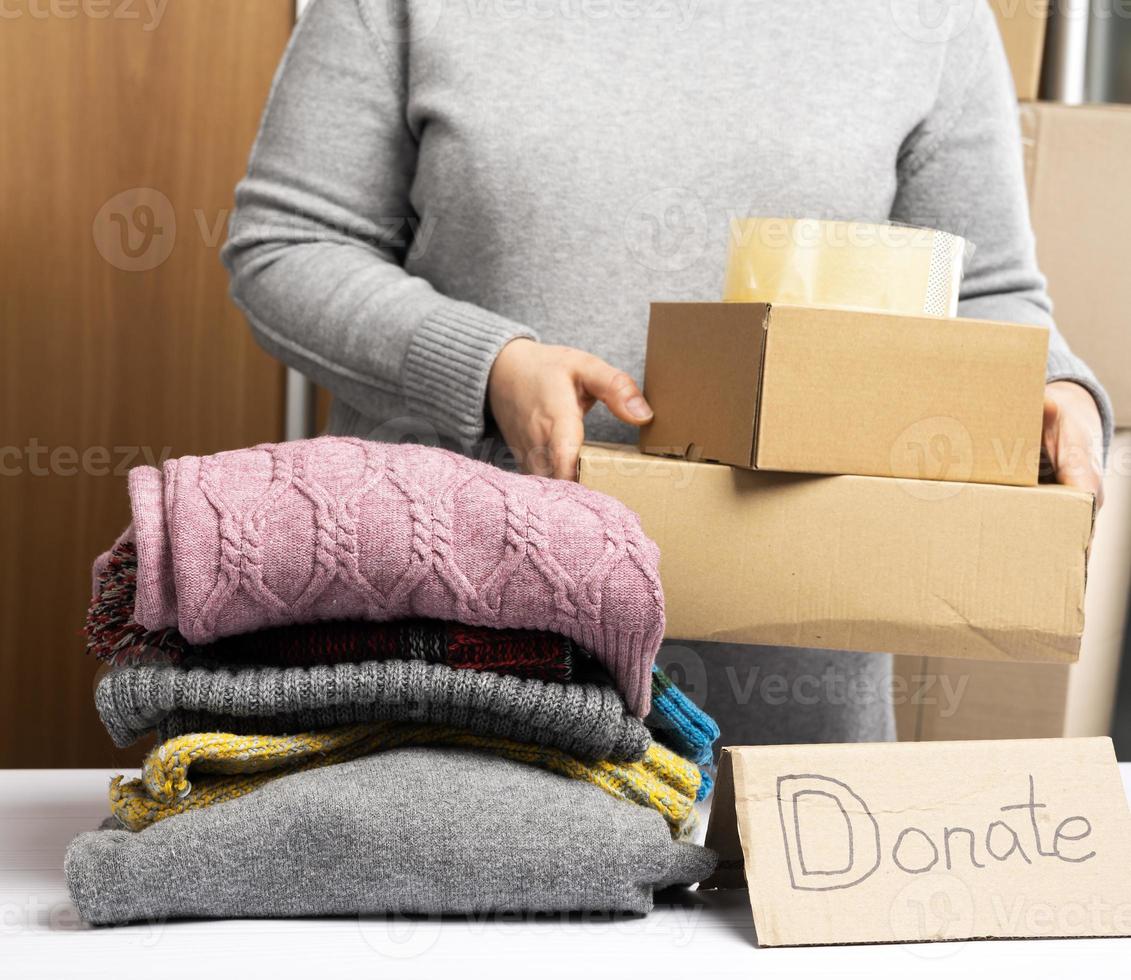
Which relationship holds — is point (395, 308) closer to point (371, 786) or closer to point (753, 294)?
point (753, 294)

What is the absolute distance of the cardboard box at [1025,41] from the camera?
4.81 ft

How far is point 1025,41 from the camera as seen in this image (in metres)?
1.47

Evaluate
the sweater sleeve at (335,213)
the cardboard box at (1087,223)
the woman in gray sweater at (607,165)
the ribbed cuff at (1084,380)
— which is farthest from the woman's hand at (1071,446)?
the cardboard box at (1087,223)

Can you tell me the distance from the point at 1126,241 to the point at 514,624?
1.19 m

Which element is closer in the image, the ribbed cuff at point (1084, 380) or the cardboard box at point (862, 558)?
the cardboard box at point (862, 558)

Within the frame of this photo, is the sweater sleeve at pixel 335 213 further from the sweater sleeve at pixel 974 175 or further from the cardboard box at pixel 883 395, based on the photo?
the sweater sleeve at pixel 974 175

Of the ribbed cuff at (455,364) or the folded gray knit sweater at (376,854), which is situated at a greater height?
the ribbed cuff at (455,364)

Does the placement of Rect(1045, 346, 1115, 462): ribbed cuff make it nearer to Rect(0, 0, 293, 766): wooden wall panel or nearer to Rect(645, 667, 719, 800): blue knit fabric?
Rect(645, 667, 719, 800): blue knit fabric

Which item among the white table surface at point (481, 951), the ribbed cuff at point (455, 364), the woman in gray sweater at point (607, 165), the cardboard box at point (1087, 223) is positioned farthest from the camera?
the cardboard box at point (1087, 223)

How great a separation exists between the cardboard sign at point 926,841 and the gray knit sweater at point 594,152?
38 cm

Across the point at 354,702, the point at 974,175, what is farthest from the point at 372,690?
the point at 974,175

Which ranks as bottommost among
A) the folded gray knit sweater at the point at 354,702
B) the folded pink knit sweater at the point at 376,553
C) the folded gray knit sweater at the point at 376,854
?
the folded gray knit sweater at the point at 376,854

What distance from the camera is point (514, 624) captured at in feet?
1.69

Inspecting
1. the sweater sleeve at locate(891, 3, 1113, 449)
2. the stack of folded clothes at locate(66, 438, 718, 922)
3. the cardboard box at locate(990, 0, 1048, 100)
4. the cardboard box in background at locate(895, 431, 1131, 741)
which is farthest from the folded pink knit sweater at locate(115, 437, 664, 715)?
the cardboard box at locate(990, 0, 1048, 100)
